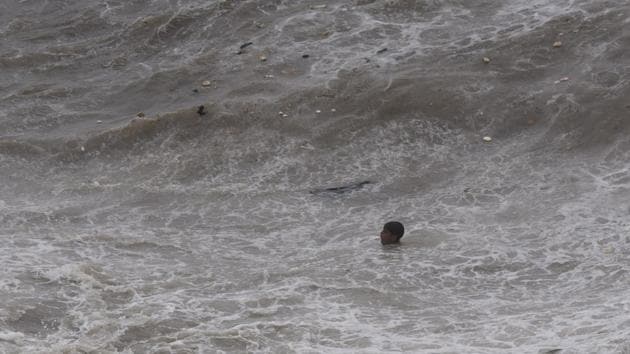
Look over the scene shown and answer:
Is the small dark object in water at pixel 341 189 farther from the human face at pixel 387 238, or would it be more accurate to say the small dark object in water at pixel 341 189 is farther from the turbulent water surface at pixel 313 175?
the human face at pixel 387 238

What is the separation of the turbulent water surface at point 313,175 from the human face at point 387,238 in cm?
14

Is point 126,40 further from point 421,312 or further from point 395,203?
point 421,312

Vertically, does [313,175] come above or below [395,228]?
below

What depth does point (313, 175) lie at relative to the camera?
11.1m

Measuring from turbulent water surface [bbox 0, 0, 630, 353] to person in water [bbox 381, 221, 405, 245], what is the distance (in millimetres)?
148

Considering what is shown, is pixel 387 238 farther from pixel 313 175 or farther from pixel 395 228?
pixel 313 175

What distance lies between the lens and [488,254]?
8.91m

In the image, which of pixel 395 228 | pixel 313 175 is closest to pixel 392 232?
pixel 395 228

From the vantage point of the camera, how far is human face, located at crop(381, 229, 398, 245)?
9148 mm

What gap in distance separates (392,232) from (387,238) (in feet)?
0.27

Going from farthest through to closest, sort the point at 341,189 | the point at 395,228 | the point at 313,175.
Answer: the point at 313,175, the point at 341,189, the point at 395,228

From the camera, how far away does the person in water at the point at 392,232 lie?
9117 mm

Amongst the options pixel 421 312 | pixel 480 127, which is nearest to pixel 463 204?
pixel 480 127

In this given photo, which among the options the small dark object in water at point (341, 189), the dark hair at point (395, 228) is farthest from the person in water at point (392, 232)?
the small dark object in water at point (341, 189)
